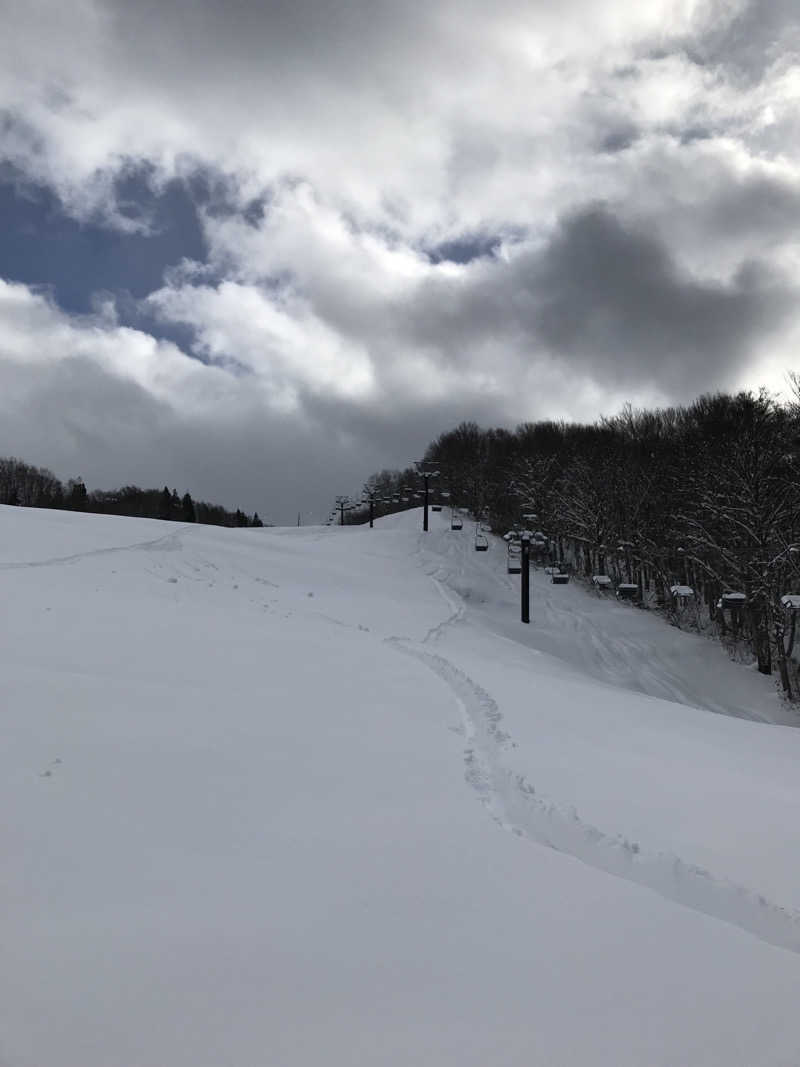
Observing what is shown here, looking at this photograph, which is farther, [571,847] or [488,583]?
[488,583]

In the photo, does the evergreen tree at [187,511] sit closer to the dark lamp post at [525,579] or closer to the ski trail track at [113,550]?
the ski trail track at [113,550]

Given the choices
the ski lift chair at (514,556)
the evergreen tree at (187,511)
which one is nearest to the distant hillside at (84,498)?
the evergreen tree at (187,511)

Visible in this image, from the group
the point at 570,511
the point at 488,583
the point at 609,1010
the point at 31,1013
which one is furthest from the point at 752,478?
the point at 31,1013

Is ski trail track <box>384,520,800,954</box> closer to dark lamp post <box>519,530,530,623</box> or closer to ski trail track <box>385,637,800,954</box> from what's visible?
ski trail track <box>385,637,800,954</box>

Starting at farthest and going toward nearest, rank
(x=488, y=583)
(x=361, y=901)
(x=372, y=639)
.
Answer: (x=488, y=583)
(x=372, y=639)
(x=361, y=901)

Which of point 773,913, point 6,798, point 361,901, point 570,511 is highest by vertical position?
point 570,511

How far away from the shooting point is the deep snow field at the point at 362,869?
2.66 m

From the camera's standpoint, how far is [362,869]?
392 cm

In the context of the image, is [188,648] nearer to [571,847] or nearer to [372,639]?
[372,639]

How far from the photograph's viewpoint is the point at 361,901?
3.58 metres

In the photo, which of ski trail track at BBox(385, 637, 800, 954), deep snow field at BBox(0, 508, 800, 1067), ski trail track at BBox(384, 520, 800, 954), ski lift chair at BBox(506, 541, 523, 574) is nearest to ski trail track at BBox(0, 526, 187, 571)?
deep snow field at BBox(0, 508, 800, 1067)

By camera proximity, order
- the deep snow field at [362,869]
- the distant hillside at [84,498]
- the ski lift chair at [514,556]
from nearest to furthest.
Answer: the deep snow field at [362,869] < the ski lift chair at [514,556] < the distant hillside at [84,498]

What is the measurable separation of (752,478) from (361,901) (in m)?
24.6

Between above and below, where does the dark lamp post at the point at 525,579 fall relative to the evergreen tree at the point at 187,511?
below
